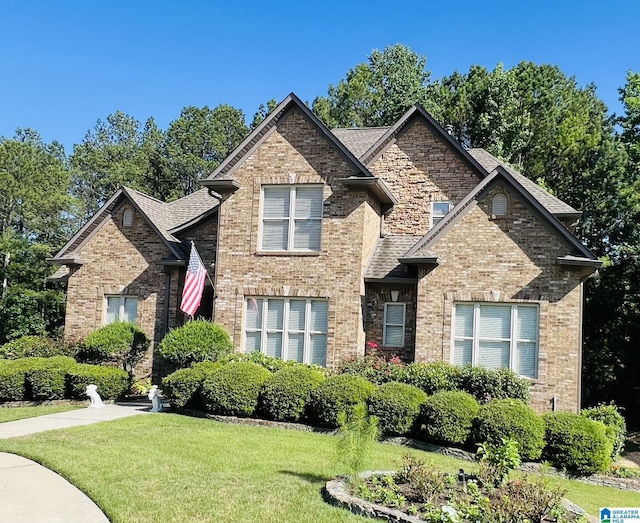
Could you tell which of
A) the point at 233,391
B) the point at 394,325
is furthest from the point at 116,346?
the point at 394,325

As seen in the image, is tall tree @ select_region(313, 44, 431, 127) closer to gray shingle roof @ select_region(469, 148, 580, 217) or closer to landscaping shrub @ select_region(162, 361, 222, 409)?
gray shingle roof @ select_region(469, 148, 580, 217)

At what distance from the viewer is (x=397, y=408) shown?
1313 cm

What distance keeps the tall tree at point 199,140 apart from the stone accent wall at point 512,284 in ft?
126

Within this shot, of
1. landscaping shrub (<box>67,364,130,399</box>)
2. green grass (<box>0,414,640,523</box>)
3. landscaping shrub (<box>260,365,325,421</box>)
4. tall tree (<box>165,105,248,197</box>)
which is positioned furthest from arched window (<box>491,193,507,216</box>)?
tall tree (<box>165,105,248,197</box>)

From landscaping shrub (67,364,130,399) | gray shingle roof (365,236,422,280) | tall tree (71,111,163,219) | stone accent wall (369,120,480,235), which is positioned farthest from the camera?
tall tree (71,111,163,219)

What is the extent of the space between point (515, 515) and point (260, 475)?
378cm

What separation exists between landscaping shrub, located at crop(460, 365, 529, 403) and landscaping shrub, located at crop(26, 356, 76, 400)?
10.4 m

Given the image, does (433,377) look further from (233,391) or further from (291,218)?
(291,218)

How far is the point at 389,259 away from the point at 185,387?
22.8 feet

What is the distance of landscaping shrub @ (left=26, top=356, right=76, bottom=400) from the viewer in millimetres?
16781

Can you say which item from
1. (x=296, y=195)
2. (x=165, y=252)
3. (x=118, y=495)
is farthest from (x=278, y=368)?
(x=118, y=495)

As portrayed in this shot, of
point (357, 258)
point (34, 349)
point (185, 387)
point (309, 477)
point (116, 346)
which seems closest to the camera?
point (309, 477)

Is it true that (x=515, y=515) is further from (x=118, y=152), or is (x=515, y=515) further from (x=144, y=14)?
(x=118, y=152)

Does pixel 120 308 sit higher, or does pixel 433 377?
pixel 120 308
